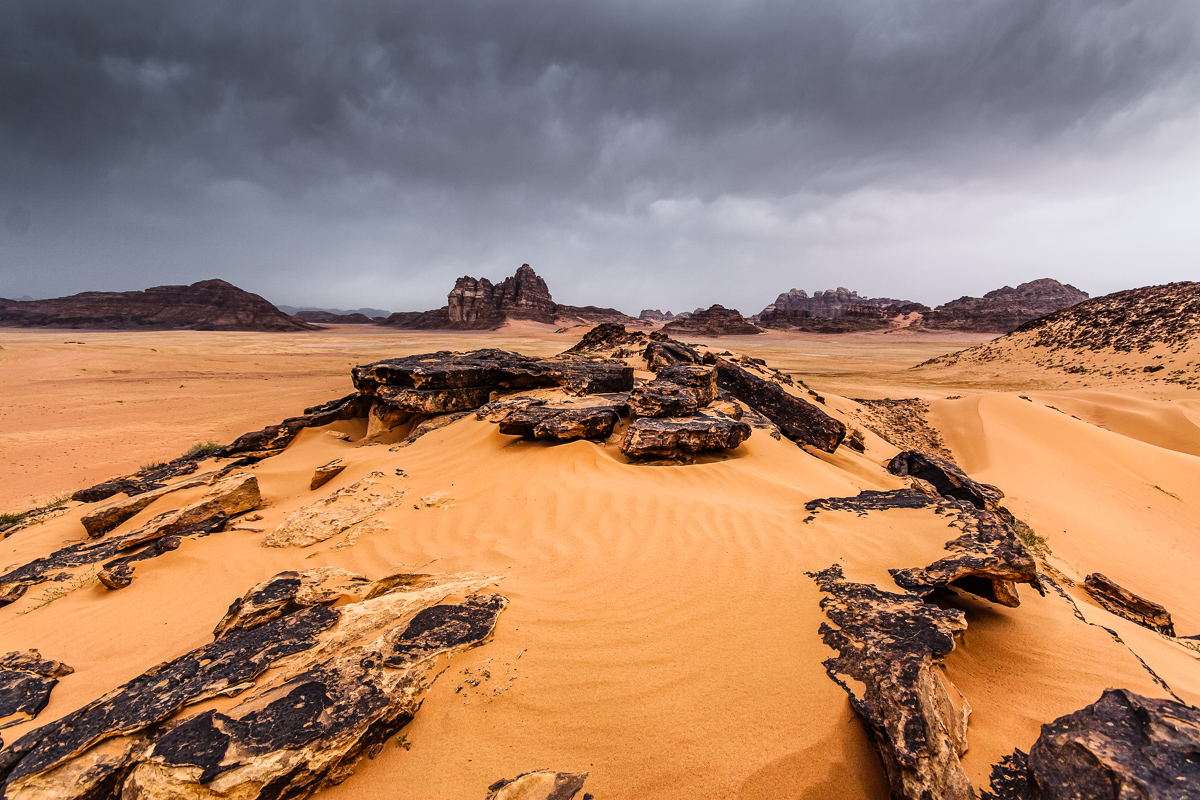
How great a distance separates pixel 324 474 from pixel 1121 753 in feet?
21.9

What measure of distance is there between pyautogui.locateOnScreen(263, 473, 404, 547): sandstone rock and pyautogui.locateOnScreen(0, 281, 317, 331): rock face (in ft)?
286

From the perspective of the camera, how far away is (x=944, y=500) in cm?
378

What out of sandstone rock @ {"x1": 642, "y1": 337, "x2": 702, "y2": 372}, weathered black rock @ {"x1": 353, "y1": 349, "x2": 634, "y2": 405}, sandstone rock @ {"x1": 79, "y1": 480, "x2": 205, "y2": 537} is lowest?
sandstone rock @ {"x1": 79, "y1": 480, "x2": 205, "y2": 537}

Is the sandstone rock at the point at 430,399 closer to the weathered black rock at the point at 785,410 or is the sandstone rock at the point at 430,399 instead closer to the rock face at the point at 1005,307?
the weathered black rock at the point at 785,410

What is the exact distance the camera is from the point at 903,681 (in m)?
1.87

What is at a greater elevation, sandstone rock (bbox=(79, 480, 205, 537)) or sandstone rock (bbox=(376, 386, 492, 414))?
sandstone rock (bbox=(376, 386, 492, 414))

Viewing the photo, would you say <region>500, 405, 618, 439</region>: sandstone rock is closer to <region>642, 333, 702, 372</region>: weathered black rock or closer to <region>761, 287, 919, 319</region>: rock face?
<region>642, 333, 702, 372</region>: weathered black rock

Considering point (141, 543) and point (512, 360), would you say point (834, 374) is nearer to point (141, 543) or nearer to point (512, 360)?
point (512, 360)

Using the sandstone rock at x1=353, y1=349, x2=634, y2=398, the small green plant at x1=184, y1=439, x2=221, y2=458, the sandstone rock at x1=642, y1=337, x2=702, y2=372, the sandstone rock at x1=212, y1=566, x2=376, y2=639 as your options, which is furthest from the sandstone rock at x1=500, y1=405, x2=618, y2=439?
the small green plant at x1=184, y1=439, x2=221, y2=458

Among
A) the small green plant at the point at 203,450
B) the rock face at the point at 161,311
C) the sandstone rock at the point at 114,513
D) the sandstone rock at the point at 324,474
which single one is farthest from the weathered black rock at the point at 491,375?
the rock face at the point at 161,311

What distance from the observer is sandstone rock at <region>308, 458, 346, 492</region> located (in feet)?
17.9

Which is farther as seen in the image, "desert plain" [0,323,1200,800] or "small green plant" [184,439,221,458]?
"small green plant" [184,439,221,458]

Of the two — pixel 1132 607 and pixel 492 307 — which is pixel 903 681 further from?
pixel 492 307

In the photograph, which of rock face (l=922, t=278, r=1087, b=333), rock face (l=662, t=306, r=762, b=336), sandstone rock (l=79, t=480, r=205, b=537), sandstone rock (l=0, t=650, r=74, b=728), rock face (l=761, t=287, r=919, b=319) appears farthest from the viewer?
rock face (l=761, t=287, r=919, b=319)
